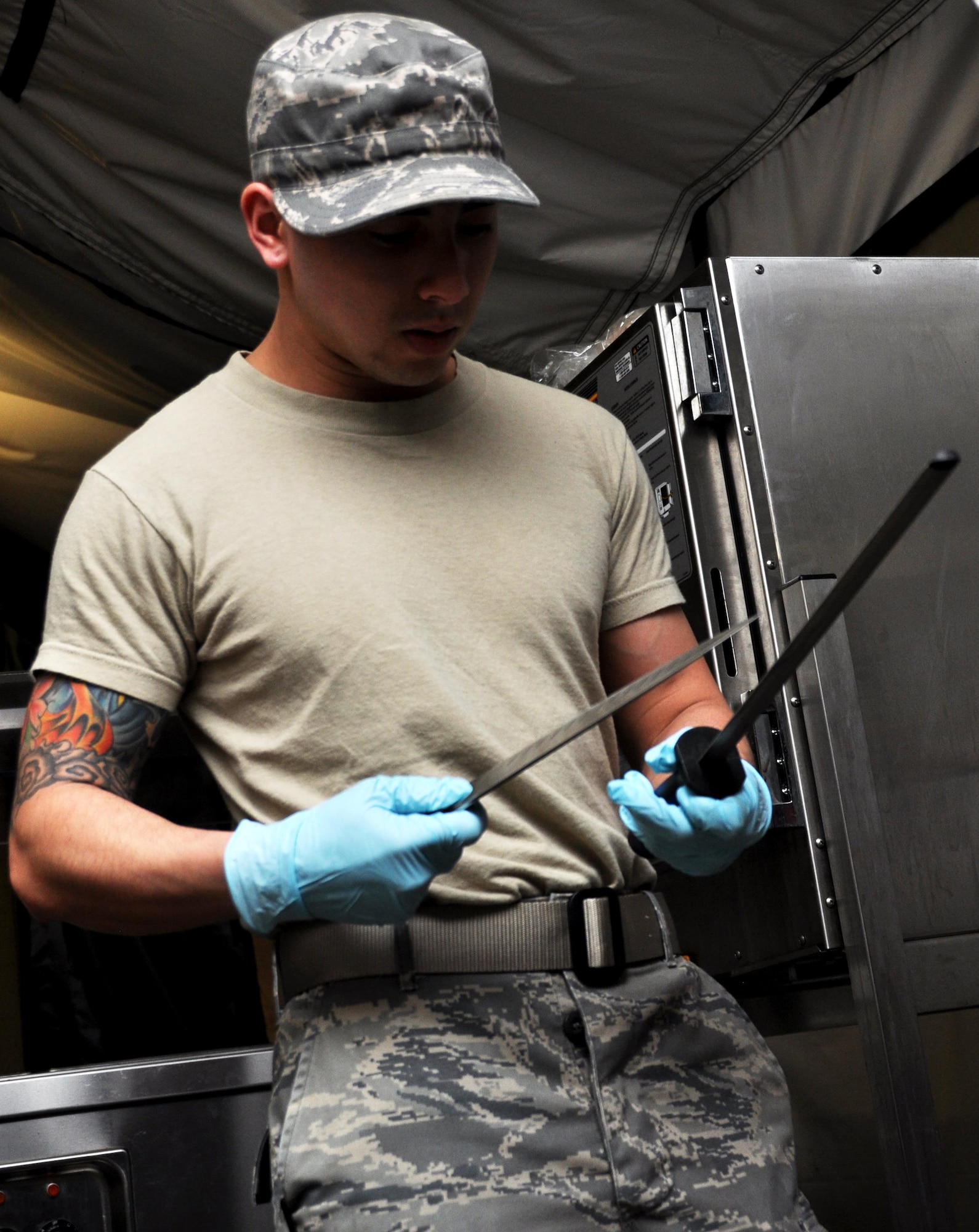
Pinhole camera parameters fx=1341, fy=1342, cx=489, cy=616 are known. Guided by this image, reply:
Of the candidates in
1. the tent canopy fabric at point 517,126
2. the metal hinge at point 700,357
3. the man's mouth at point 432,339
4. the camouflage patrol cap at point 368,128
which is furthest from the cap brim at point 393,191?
the tent canopy fabric at point 517,126

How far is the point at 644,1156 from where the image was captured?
3.65ft

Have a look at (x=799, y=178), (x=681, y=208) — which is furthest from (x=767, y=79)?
(x=681, y=208)

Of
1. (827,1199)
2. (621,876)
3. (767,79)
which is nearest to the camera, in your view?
(621,876)

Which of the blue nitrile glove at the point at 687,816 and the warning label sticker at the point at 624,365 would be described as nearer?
the blue nitrile glove at the point at 687,816

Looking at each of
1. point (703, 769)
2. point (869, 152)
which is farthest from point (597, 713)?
point (869, 152)

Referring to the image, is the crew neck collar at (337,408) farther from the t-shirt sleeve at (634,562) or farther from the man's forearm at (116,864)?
the man's forearm at (116,864)

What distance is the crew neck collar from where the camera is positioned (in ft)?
4.24

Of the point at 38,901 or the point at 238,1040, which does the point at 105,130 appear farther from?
the point at 38,901

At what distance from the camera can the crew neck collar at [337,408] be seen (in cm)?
129

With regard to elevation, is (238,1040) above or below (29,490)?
below

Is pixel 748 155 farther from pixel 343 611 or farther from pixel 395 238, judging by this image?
pixel 343 611

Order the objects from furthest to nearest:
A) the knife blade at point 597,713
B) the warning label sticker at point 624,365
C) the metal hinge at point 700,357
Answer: the warning label sticker at point 624,365 < the metal hinge at point 700,357 < the knife blade at point 597,713

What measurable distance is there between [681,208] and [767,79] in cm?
41

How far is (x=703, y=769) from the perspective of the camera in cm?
113
